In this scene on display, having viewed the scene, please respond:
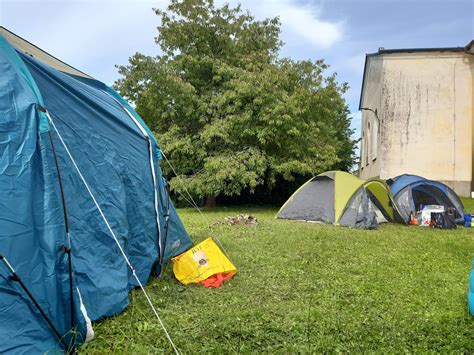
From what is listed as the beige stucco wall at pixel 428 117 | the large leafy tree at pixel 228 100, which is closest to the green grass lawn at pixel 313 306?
the large leafy tree at pixel 228 100

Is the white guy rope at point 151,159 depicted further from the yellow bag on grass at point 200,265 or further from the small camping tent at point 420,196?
the small camping tent at point 420,196

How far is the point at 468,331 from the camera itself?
340 cm

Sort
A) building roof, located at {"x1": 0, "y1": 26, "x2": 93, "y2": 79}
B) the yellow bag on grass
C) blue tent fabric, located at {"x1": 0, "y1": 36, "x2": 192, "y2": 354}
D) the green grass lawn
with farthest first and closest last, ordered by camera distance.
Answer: the yellow bag on grass
building roof, located at {"x1": 0, "y1": 26, "x2": 93, "y2": 79}
the green grass lawn
blue tent fabric, located at {"x1": 0, "y1": 36, "x2": 192, "y2": 354}

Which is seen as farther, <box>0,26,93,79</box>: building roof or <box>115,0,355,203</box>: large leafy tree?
<box>115,0,355,203</box>: large leafy tree

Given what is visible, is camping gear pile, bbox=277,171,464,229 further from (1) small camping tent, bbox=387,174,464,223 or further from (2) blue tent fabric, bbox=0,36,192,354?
(2) blue tent fabric, bbox=0,36,192,354

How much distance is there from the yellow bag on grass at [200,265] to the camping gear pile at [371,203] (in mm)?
5320

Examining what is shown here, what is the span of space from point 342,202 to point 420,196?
2.90 metres

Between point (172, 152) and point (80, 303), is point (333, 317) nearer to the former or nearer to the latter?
point (80, 303)

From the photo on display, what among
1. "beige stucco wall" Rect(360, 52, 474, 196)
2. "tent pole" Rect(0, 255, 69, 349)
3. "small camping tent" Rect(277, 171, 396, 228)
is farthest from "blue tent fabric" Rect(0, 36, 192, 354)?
"beige stucco wall" Rect(360, 52, 474, 196)

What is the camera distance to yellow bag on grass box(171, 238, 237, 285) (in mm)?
4629

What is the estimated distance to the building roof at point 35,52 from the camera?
3772mm

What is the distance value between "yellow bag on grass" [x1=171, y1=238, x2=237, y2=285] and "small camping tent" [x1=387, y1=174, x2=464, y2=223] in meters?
7.21

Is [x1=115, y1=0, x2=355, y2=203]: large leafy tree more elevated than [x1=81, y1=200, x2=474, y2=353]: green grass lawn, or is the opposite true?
[x1=115, y1=0, x2=355, y2=203]: large leafy tree

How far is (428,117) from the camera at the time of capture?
15625 millimetres
